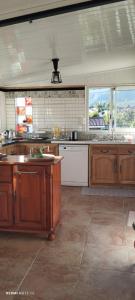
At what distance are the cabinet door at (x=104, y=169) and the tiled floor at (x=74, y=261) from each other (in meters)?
1.33

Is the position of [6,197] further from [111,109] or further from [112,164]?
[111,109]

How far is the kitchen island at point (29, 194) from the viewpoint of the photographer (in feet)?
9.52

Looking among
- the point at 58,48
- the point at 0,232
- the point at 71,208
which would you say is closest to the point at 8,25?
the point at 58,48

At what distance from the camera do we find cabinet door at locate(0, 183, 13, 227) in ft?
9.80

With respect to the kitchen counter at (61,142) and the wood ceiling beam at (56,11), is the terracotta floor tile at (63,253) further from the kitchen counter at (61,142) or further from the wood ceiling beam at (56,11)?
the kitchen counter at (61,142)

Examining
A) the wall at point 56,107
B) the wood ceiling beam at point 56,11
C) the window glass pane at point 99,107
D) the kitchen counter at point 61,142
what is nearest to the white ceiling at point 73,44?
the wood ceiling beam at point 56,11

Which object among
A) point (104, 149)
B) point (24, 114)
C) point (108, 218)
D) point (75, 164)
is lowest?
point (108, 218)

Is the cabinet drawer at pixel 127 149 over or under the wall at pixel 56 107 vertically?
under

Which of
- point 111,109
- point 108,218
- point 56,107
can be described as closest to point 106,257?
point 108,218

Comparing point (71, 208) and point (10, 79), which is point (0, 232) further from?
point (10, 79)

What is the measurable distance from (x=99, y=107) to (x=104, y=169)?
1388 mm

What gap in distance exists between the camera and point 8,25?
2270 millimetres

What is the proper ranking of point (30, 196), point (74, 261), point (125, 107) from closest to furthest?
point (74, 261) → point (30, 196) → point (125, 107)

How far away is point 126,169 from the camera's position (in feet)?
16.1
